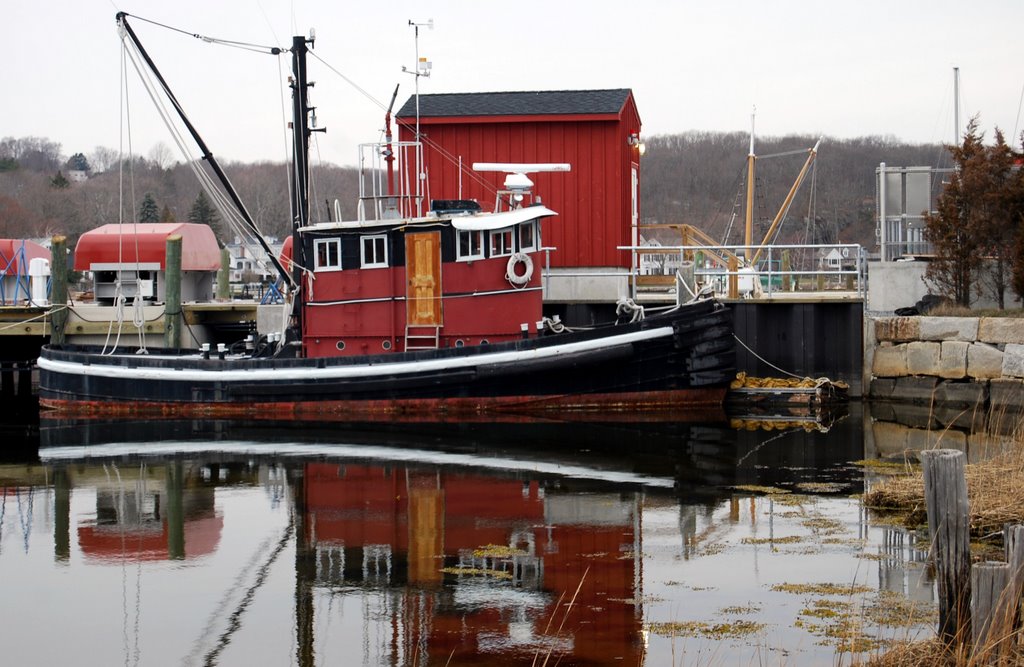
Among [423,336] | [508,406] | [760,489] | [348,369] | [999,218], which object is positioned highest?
[999,218]

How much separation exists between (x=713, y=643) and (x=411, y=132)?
18.2 meters

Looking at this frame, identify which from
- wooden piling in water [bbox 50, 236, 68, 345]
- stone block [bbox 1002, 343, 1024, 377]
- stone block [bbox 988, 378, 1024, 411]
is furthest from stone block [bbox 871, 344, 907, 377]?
wooden piling in water [bbox 50, 236, 68, 345]

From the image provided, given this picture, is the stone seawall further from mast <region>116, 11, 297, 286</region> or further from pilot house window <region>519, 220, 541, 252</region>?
mast <region>116, 11, 297, 286</region>

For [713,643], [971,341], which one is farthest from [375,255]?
[713,643]

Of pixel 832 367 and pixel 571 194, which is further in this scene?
pixel 571 194

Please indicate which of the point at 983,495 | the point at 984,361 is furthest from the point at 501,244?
the point at 983,495

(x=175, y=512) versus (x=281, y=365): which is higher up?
(x=281, y=365)

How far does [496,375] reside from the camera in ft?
66.3

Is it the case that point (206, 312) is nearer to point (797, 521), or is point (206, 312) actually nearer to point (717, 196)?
point (797, 521)

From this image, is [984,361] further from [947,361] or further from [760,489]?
[760,489]

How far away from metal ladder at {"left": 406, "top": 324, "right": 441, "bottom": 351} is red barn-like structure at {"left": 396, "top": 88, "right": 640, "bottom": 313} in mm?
3489

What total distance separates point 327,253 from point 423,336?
2.35 meters

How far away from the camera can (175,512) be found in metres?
12.8

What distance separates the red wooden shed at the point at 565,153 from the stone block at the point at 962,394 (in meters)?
6.96
